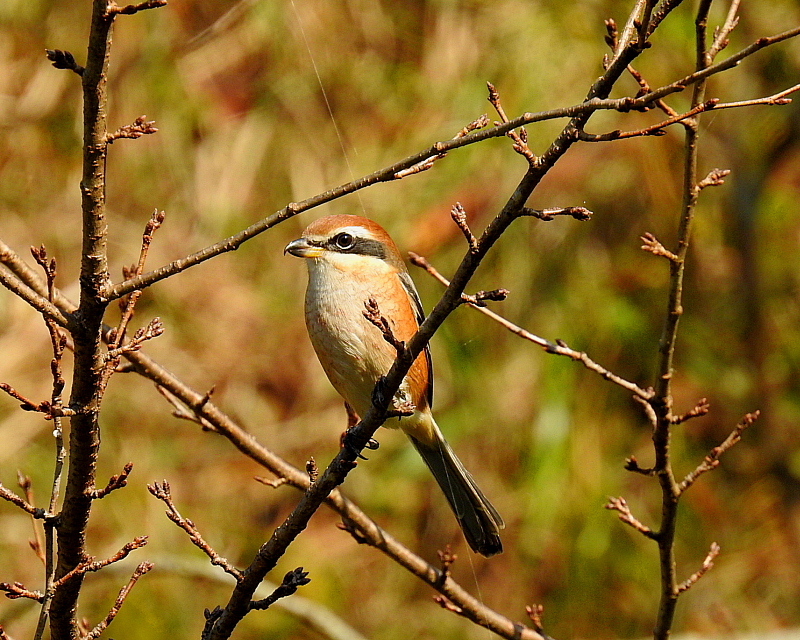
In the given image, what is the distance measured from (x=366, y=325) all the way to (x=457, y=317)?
2.52 metres

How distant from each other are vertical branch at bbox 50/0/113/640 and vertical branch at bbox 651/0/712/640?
1.11m

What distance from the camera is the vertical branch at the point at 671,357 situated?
80.1 inches

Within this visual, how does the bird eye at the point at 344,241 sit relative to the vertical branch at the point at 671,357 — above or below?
above

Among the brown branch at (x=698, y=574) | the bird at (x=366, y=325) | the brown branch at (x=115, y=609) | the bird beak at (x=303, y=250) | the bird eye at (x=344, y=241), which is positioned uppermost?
the bird eye at (x=344, y=241)

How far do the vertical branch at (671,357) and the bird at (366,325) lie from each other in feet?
2.80

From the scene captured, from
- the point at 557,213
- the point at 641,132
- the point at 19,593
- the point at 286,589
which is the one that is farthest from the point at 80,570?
the point at 641,132

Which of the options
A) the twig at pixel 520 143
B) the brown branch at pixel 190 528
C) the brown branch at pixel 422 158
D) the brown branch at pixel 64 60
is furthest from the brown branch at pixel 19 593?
the twig at pixel 520 143

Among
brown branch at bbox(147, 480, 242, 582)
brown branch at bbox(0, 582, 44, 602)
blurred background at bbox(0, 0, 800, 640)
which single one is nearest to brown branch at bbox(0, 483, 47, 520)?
brown branch at bbox(0, 582, 44, 602)

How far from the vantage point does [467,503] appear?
322 cm

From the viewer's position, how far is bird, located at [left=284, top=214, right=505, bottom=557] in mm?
3035

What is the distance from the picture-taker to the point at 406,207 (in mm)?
5770

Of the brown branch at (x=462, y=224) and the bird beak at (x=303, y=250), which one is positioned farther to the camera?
the bird beak at (x=303, y=250)

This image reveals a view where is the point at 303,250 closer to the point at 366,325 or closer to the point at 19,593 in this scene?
the point at 366,325

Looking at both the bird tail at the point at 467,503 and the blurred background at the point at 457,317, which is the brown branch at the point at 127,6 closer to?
the bird tail at the point at 467,503
